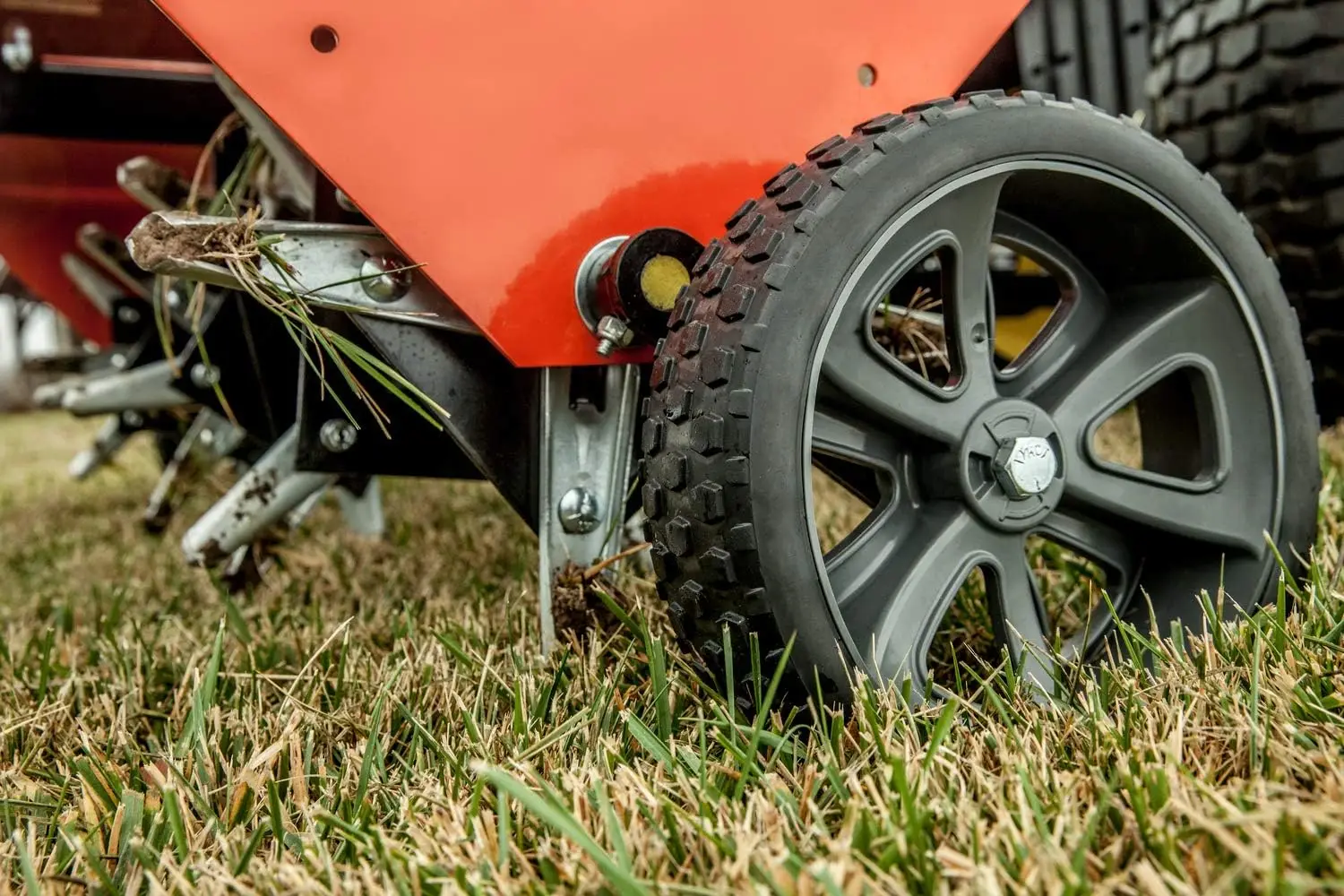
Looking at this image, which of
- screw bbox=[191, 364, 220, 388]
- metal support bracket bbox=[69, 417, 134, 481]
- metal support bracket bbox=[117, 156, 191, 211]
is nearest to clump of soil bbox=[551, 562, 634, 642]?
metal support bracket bbox=[117, 156, 191, 211]

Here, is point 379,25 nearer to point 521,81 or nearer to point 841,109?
point 521,81

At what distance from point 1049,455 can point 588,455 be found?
0.54 m

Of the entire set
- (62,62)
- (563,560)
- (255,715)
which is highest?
(62,62)

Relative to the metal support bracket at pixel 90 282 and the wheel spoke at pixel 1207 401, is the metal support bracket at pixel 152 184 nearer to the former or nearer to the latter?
the metal support bracket at pixel 90 282

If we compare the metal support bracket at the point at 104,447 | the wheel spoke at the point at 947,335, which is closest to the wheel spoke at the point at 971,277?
the wheel spoke at the point at 947,335

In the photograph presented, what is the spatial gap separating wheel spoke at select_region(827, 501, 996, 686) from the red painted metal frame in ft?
1.23

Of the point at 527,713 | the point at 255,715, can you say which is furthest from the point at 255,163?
the point at 527,713

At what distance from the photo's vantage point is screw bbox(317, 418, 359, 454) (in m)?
1.58

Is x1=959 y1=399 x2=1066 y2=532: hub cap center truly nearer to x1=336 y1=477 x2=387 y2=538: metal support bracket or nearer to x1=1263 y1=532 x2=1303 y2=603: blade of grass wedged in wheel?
x1=1263 y1=532 x2=1303 y2=603: blade of grass wedged in wheel

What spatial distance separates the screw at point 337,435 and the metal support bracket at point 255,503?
325 mm

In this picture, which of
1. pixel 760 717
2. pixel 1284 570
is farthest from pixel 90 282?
pixel 1284 570

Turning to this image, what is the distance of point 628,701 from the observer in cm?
124

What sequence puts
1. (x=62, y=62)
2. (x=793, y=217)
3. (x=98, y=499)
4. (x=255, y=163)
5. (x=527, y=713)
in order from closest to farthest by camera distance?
(x=793, y=217) → (x=527, y=713) → (x=255, y=163) → (x=62, y=62) → (x=98, y=499)

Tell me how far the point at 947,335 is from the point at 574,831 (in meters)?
0.72
